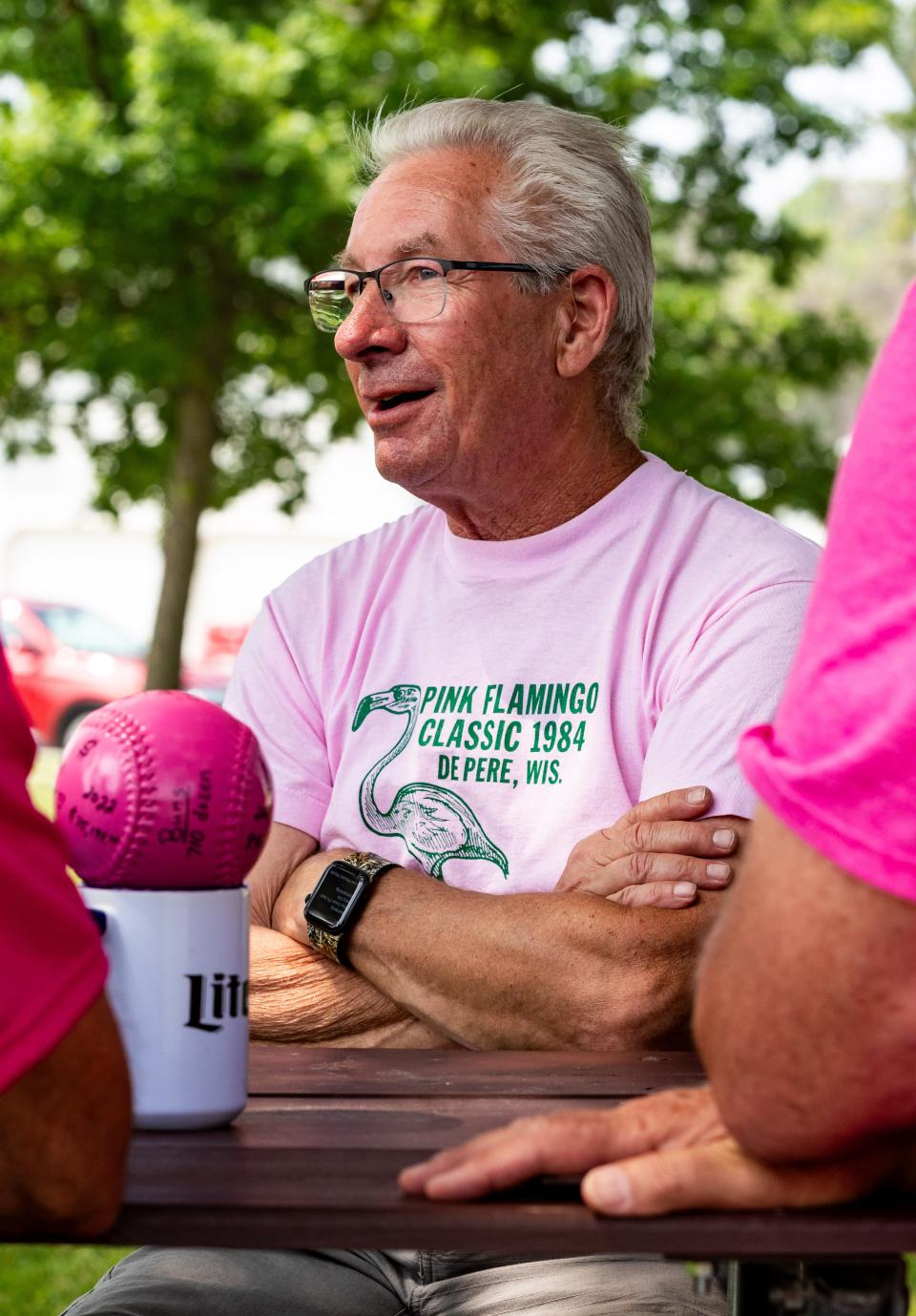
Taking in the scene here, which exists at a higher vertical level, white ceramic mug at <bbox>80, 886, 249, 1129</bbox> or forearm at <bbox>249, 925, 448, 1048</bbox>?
white ceramic mug at <bbox>80, 886, 249, 1129</bbox>

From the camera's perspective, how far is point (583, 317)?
287 centimetres

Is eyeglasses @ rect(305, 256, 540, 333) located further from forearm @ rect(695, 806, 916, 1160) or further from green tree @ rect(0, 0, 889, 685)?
green tree @ rect(0, 0, 889, 685)

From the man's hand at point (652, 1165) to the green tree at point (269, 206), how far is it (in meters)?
8.30

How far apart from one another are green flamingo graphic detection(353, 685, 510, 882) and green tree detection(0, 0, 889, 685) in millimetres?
7062

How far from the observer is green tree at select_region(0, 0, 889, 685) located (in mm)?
10594

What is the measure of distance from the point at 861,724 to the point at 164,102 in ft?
34.1

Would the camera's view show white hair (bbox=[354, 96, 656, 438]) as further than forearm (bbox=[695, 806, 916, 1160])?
Yes

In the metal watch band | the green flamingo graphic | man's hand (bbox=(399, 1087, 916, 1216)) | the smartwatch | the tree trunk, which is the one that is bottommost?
the tree trunk

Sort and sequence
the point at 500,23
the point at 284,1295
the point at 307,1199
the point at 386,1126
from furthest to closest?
the point at 500,23
the point at 284,1295
the point at 386,1126
the point at 307,1199

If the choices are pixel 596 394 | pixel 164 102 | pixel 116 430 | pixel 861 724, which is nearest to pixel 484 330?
pixel 596 394

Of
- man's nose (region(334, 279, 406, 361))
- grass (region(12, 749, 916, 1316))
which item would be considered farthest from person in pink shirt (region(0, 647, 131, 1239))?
grass (region(12, 749, 916, 1316))

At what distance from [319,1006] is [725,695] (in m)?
0.75

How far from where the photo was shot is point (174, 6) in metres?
10.8

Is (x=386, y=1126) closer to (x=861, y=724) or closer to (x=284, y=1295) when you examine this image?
(x=284, y=1295)
